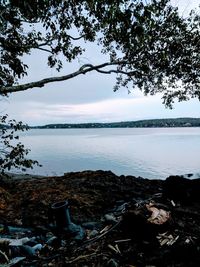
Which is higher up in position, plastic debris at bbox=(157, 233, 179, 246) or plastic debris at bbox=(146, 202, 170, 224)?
Answer: plastic debris at bbox=(146, 202, 170, 224)

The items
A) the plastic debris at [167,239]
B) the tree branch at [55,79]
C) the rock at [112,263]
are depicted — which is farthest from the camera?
the tree branch at [55,79]

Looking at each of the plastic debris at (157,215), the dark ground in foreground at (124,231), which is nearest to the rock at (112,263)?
the dark ground in foreground at (124,231)

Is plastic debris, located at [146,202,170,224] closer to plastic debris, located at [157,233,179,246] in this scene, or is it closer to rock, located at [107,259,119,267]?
plastic debris, located at [157,233,179,246]

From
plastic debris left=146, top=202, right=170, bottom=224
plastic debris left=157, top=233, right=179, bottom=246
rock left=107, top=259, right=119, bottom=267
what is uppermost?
plastic debris left=146, top=202, right=170, bottom=224

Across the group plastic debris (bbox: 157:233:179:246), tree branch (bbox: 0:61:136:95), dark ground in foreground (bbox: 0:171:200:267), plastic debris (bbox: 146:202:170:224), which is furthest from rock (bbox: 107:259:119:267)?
tree branch (bbox: 0:61:136:95)

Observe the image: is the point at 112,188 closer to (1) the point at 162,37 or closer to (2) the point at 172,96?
(2) the point at 172,96

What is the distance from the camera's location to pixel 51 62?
473 inches

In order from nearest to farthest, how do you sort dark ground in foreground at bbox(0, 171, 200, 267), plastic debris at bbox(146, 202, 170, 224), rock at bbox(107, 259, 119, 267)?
1. rock at bbox(107, 259, 119, 267)
2. dark ground in foreground at bbox(0, 171, 200, 267)
3. plastic debris at bbox(146, 202, 170, 224)

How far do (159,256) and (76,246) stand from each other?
209 centimetres

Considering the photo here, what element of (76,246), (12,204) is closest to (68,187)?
(12,204)

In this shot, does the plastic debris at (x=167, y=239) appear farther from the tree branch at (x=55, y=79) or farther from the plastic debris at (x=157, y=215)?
the tree branch at (x=55, y=79)

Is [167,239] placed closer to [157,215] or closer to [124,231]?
[157,215]

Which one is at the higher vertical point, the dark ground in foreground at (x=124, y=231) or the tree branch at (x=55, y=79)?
the tree branch at (x=55, y=79)

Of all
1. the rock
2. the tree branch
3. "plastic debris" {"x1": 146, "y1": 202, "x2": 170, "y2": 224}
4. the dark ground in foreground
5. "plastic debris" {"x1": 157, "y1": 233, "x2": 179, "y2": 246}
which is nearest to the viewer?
the rock
